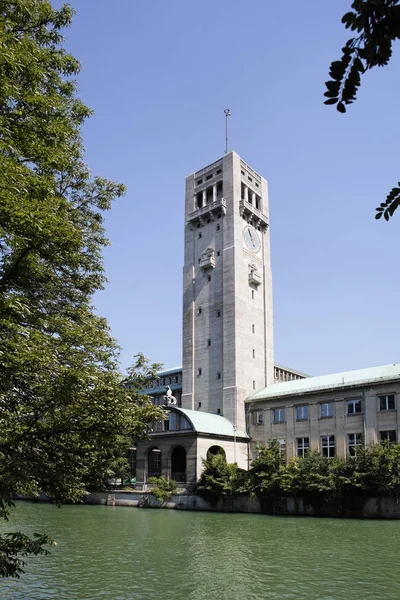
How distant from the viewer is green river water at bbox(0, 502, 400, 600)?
A: 1781cm

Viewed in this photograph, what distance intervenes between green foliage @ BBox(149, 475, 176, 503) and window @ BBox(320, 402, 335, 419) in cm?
1830

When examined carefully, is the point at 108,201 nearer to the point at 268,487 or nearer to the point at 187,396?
the point at 268,487

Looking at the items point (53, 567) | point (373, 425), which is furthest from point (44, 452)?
point (373, 425)

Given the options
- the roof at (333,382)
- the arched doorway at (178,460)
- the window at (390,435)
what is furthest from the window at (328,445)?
the arched doorway at (178,460)

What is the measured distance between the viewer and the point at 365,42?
2.57 metres

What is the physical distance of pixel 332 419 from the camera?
60.4 meters

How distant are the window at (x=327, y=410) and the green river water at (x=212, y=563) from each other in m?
21.7

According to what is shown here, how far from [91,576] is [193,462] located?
1684 inches

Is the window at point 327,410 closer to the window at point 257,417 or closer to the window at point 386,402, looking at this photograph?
the window at point 386,402

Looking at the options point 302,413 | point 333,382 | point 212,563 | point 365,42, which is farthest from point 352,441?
point 365,42

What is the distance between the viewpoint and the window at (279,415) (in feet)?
217

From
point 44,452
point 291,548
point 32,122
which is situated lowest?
point 291,548

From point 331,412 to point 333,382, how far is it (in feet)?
11.7

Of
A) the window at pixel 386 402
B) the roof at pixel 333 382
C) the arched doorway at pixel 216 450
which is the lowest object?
the arched doorway at pixel 216 450
